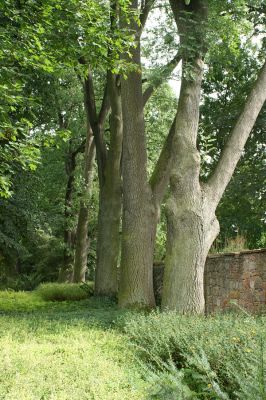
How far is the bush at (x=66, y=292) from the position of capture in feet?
53.7

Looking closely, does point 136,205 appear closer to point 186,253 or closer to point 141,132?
point 141,132

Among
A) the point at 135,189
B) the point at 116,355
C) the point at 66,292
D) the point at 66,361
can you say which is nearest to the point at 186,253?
the point at 135,189

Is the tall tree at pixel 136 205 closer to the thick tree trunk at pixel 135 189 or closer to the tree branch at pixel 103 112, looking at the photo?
the thick tree trunk at pixel 135 189

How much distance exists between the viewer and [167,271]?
35.6 ft

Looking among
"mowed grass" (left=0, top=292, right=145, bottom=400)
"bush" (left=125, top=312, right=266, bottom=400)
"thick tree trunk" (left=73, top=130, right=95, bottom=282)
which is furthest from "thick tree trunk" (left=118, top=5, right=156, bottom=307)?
"thick tree trunk" (left=73, top=130, right=95, bottom=282)

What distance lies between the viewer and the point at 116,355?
7160 millimetres

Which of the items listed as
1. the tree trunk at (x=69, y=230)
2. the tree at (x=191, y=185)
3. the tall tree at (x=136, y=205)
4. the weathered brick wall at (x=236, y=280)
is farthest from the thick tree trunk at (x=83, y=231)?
the tree at (x=191, y=185)

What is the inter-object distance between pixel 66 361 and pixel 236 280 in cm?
587

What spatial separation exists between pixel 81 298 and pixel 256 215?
702 cm

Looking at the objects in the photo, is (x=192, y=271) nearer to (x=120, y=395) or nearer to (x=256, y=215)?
(x=120, y=395)

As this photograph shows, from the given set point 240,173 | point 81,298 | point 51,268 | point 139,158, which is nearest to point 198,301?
point 139,158

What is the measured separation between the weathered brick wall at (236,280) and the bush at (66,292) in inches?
183

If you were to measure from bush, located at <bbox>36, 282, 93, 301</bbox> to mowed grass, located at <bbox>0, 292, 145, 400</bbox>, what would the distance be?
612cm

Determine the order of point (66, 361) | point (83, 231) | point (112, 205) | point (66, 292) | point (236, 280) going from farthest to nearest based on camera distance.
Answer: point (83, 231) → point (66, 292) → point (112, 205) → point (236, 280) → point (66, 361)
